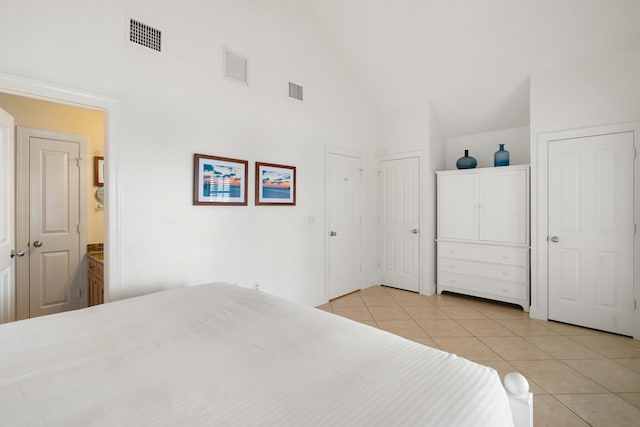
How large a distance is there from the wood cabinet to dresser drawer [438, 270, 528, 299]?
13.5 feet

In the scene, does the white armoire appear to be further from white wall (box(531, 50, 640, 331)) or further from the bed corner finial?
the bed corner finial

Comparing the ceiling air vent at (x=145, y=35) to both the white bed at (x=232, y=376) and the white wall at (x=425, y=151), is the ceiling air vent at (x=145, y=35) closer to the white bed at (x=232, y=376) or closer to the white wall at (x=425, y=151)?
the white bed at (x=232, y=376)

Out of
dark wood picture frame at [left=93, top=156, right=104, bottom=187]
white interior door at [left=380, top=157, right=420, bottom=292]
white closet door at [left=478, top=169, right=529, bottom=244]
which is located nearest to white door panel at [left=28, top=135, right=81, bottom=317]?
dark wood picture frame at [left=93, top=156, right=104, bottom=187]

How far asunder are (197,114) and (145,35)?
678 millimetres

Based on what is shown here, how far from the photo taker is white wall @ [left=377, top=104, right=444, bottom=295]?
4.34m

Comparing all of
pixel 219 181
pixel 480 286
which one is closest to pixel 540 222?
pixel 480 286

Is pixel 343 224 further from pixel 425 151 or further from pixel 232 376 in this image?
pixel 232 376

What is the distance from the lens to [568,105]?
324 centimetres

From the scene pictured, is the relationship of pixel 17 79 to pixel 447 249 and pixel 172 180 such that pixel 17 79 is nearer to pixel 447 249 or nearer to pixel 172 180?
pixel 172 180

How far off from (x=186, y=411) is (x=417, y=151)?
14.0 feet

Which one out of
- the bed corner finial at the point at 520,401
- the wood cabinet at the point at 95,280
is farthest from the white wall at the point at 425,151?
the wood cabinet at the point at 95,280

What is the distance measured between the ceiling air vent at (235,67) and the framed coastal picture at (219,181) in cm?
83

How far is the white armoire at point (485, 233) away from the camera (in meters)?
3.70

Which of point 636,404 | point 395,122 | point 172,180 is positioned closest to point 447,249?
point 395,122
